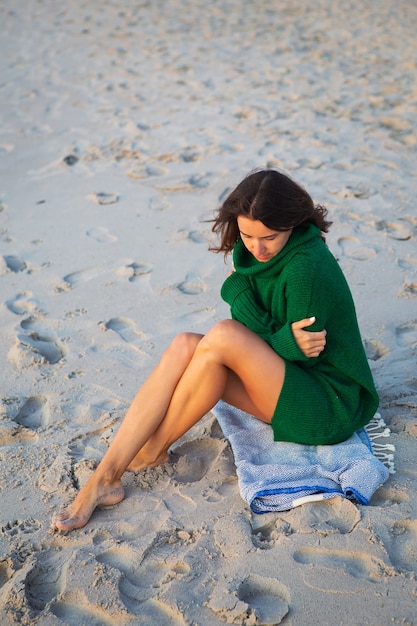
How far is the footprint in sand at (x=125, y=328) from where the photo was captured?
3691 mm

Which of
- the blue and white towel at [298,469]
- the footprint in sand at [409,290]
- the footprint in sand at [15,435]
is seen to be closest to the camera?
the blue and white towel at [298,469]

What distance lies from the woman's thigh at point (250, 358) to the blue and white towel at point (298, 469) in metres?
0.18

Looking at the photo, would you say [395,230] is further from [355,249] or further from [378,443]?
[378,443]

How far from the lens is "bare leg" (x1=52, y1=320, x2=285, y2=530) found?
2588 millimetres

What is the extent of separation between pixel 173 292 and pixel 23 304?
870 millimetres

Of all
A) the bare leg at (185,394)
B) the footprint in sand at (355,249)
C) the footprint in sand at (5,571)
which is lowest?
the footprint in sand at (355,249)

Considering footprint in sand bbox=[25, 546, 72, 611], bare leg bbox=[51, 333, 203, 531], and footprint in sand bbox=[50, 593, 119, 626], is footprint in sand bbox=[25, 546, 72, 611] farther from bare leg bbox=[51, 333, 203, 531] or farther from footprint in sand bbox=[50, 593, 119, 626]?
bare leg bbox=[51, 333, 203, 531]

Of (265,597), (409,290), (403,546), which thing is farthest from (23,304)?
(403,546)

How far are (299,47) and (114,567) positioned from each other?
27.5 ft

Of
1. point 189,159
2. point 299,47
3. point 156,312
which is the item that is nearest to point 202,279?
point 156,312

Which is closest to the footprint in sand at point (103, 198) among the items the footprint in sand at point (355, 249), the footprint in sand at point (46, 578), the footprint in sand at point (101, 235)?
the footprint in sand at point (101, 235)

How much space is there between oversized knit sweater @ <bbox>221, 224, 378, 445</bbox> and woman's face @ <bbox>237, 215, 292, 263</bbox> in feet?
0.10

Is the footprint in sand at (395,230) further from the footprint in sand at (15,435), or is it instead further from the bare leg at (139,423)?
the footprint in sand at (15,435)

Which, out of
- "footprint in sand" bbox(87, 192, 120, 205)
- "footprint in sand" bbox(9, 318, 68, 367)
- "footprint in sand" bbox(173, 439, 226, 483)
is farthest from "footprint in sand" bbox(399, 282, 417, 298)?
"footprint in sand" bbox(87, 192, 120, 205)
